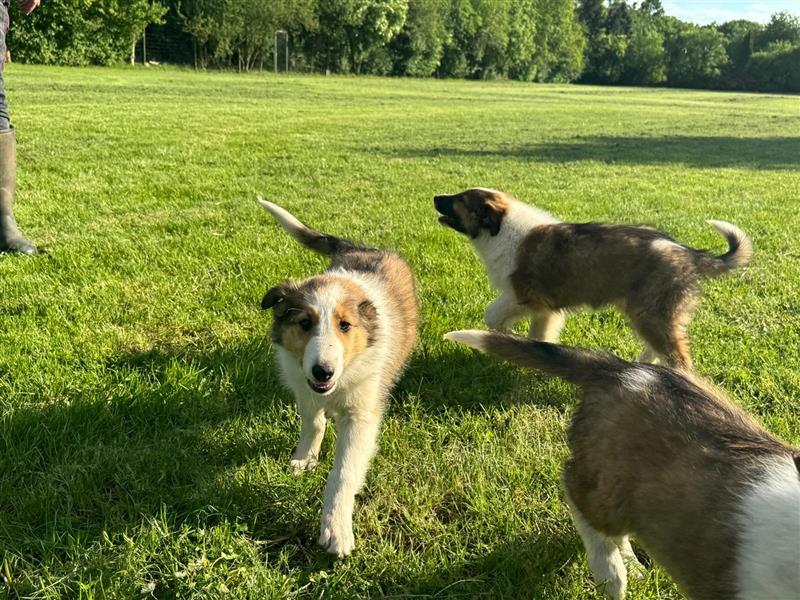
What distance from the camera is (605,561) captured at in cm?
228

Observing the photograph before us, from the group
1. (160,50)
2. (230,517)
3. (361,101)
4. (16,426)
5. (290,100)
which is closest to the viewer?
(230,517)

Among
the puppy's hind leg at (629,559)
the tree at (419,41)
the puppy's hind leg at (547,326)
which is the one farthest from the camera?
the tree at (419,41)

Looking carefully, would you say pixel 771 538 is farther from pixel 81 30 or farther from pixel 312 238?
pixel 81 30

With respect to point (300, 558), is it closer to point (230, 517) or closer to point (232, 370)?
point (230, 517)

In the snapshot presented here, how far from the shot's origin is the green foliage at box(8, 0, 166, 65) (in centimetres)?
3391

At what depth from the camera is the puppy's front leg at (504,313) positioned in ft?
14.4

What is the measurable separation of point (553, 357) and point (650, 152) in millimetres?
13917

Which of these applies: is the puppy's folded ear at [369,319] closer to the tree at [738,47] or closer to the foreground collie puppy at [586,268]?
the foreground collie puppy at [586,268]

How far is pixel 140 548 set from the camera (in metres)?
2.24

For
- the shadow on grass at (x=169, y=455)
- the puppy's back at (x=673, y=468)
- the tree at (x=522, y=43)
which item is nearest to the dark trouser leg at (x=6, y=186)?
the shadow on grass at (x=169, y=455)

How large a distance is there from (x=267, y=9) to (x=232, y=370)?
5020 centimetres

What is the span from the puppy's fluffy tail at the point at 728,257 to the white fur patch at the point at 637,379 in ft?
6.07

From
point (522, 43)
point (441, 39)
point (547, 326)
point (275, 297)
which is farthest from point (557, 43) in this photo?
point (275, 297)

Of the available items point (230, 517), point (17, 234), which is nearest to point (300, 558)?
point (230, 517)
